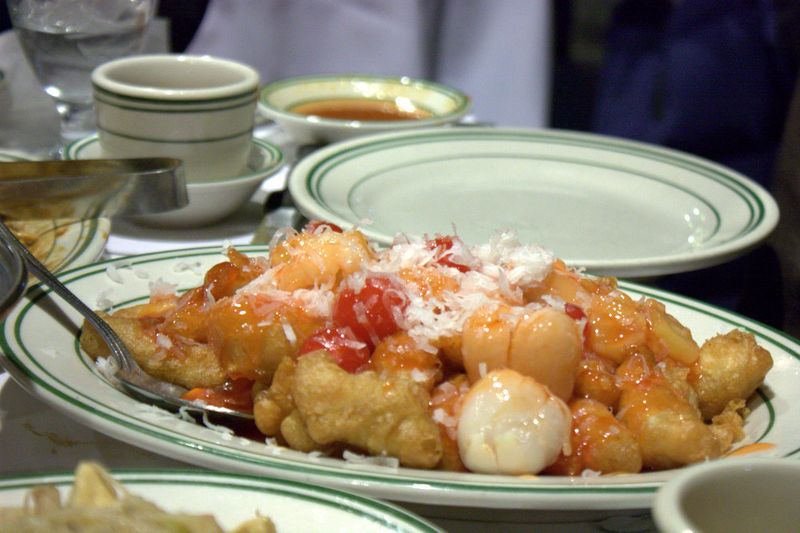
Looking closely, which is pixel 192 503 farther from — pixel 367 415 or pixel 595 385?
pixel 595 385

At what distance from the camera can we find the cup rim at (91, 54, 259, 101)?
168cm

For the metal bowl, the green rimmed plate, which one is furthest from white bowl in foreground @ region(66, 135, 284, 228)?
the green rimmed plate

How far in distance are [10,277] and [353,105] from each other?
5.04ft

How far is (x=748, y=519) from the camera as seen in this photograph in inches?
27.9

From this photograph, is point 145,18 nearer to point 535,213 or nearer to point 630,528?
point 535,213

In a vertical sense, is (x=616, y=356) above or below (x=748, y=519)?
below

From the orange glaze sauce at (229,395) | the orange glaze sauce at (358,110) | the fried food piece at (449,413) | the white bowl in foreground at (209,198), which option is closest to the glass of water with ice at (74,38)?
the white bowl in foreground at (209,198)

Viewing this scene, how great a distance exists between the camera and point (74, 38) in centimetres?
203

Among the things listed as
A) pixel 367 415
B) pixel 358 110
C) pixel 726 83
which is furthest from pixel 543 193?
pixel 726 83

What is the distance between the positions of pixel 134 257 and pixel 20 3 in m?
0.92

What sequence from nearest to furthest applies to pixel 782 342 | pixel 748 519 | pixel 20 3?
1. pixel 748 519
2. pixel 782 342
3. pixel 20 3

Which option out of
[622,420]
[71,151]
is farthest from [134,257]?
[622,420]

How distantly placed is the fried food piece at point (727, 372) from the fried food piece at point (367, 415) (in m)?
0.34

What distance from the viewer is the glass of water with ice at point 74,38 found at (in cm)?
202
